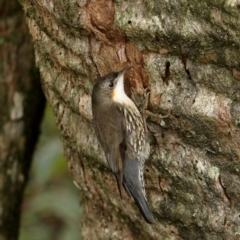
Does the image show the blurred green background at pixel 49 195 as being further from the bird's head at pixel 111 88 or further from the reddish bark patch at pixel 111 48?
the reddish bark patch at pixel 111 48

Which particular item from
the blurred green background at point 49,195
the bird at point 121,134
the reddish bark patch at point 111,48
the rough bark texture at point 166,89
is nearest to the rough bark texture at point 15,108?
the blurred green background at point 49,195

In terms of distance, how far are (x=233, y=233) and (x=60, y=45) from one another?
1217 mm

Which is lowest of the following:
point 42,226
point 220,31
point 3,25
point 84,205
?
point 42,226

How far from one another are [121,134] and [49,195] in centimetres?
142

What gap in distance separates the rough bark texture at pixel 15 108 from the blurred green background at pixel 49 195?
6.7 inches

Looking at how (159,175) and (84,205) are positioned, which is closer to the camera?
(159,175)

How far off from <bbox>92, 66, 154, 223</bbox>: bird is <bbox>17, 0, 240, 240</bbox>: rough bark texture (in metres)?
0.06

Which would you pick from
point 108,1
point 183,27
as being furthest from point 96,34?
point 183,27

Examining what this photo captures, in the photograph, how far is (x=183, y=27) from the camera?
10.2 feet

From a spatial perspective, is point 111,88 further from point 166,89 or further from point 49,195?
point 49,195

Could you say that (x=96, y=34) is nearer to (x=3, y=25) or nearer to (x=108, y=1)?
(x=108, y=1)

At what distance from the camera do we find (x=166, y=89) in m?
3.39

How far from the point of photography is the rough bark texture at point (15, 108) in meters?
4.72

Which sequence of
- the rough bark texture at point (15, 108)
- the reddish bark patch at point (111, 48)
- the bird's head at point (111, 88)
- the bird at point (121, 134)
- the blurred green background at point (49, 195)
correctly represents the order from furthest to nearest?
the blurred green background at point (49, 195), the rough bark texture at point (15, 108), the bird at point (121, 134), the bird's head at point (111, 88), the reddish bark patch at point (111, 48)
